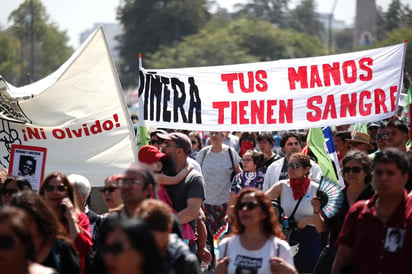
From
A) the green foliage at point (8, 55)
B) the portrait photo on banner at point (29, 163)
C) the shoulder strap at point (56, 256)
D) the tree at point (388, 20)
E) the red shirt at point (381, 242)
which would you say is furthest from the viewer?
the tree at point (388, 20)

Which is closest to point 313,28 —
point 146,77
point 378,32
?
point 378,32

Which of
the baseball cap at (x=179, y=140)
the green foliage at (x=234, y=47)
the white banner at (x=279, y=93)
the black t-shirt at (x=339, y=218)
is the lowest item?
the black t-shirt at (x=339, y=218)

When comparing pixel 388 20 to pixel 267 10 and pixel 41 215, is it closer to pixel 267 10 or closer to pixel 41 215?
pixel 267 10

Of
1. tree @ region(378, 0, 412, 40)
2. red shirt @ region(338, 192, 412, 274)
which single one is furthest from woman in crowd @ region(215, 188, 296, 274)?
tree @ region(378, 0, 412, 40)

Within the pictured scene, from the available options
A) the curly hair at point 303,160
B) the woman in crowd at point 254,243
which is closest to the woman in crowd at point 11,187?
the woman in crowd at point 254,243

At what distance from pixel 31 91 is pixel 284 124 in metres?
2.61

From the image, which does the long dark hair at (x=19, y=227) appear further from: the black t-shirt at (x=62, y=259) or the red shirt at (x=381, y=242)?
the red shirt at (x=381, y=242)

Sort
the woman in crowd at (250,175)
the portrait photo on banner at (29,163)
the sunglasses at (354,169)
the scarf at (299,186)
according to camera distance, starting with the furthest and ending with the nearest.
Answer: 1. the woman in crowd at (250,175)
2. the scarf at (299,186)
3. the portrait photo on banner at (29,163)
4. the sunglasses at (354,169)

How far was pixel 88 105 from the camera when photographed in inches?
359

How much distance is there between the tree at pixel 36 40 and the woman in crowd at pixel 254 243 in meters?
50.5

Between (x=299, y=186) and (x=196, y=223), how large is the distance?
1.13 m

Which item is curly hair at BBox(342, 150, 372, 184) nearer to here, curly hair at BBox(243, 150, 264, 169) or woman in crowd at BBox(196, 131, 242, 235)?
curly hair at BBox(243, 150, 264, 169)

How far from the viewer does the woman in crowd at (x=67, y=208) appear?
21.1 ft

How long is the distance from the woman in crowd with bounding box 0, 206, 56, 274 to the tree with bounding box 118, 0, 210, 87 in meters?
85.6
